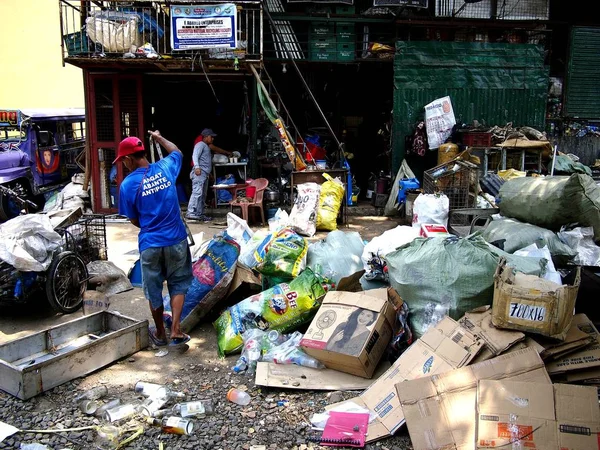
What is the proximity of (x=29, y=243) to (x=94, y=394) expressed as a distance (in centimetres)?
203

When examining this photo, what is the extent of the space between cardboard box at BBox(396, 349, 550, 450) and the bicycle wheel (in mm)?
3594

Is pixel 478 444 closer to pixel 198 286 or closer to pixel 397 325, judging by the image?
pixel 397 325

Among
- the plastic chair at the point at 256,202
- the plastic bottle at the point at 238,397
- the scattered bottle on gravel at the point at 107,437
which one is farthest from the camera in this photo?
the plastic chair at the point at 256,202

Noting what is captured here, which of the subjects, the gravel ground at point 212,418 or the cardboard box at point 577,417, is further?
the gravel ground at point 212,418

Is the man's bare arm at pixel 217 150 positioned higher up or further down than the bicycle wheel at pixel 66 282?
higher up

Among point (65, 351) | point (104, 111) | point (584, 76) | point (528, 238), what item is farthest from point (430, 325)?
point (584, 76)

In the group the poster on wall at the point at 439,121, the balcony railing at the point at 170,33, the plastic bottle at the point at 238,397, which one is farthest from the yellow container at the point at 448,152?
the plastic bottle at the point at 238,397

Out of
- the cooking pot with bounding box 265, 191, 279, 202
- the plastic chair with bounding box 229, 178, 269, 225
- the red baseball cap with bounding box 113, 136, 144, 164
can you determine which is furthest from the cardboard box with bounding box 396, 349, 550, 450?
the cooking pot with bounding box 265, 191, 279, 202

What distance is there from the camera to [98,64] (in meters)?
10.2

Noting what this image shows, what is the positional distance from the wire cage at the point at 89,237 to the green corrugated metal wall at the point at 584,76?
9501mm

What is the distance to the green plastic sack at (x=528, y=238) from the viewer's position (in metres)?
4.95

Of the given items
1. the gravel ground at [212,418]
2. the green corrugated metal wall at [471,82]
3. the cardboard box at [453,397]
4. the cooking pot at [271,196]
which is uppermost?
the green corrugated metal wall at [471,82]

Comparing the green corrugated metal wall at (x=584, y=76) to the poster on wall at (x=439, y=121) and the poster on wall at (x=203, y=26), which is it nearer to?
the poster on wall at (x=439, y=121)

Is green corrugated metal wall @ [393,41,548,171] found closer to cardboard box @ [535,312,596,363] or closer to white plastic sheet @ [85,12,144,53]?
white plastic sheet @ [85,12,144,53]
